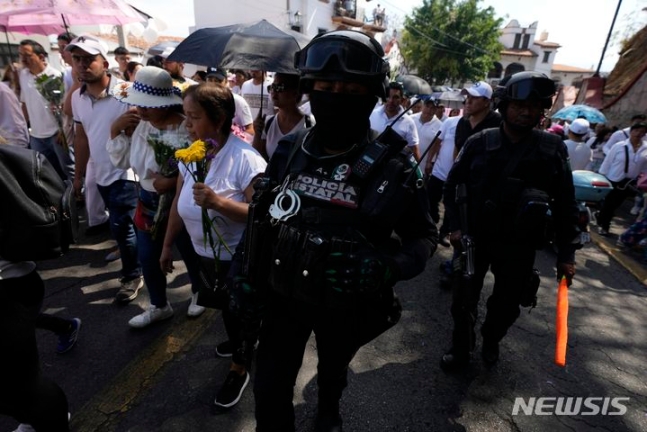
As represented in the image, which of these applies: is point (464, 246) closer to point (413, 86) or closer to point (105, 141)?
point (105, 141)

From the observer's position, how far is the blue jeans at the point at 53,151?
4609 mm

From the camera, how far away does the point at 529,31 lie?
5212cm

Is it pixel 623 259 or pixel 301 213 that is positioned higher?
pixel 301 213

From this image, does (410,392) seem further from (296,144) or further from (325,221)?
(296,144)

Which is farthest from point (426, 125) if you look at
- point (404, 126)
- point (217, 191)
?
point (217, 191)

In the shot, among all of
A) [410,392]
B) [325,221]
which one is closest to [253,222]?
[325,221]

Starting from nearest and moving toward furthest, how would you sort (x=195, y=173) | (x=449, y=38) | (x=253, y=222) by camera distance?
(x=253, y=222) → (x=195, y=173) → (x=449, y=38)

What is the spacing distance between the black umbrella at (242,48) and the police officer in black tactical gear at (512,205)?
1.67 m

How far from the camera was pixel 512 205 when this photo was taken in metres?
2.25

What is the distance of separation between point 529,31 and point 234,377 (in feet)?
213

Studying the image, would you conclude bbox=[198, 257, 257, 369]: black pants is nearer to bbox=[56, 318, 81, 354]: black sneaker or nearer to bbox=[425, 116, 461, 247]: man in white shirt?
bbox=[56, 318, 81, 354]: black sneaker

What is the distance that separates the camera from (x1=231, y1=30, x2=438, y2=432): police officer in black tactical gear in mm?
1420

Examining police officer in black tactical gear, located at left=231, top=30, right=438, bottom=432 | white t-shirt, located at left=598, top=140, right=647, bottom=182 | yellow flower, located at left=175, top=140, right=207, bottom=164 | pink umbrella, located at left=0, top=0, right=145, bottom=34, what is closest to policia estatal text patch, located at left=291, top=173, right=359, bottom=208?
police officer in black tactical gear, located at left=231, top=30, right=438, bottom=432

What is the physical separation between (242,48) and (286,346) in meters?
2.70
